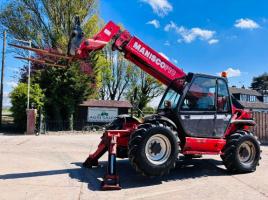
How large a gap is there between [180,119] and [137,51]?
77.8 inches

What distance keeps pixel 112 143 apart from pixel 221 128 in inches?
115

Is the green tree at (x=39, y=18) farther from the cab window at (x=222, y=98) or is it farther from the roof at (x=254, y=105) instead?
the roof at (x=254, y=105)

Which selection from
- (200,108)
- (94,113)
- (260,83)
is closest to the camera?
(200,108)

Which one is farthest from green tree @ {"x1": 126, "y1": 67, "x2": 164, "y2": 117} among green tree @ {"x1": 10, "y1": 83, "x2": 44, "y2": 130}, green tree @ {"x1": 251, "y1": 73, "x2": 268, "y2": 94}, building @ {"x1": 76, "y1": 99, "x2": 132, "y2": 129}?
green tree @ {"x1": 251, "y1": 73, "x2": 268, "y2": 94}

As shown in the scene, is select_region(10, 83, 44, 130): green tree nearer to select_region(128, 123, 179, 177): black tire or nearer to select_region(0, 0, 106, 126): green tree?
select_region(0, 0, 106, 126): green tree

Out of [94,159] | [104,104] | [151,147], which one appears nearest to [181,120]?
[151,147]

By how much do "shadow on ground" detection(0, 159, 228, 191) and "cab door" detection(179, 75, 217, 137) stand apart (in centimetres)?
104

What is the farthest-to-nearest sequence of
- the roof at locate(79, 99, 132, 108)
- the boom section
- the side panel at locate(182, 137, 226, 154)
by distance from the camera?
the roof at locate(79, 99, 132, 108), the boom section, the side panel at locate(182, 137, 226, 154)

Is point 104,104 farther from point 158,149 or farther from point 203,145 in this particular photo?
point 158,149

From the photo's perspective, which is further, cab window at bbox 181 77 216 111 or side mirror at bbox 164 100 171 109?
side mirror at bbox 164 100 171 109

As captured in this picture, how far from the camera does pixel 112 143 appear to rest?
7.02 meters

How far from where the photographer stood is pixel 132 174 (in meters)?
7.99

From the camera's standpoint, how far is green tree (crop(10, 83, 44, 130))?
21453 mm

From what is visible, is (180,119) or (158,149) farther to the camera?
(180,119)
